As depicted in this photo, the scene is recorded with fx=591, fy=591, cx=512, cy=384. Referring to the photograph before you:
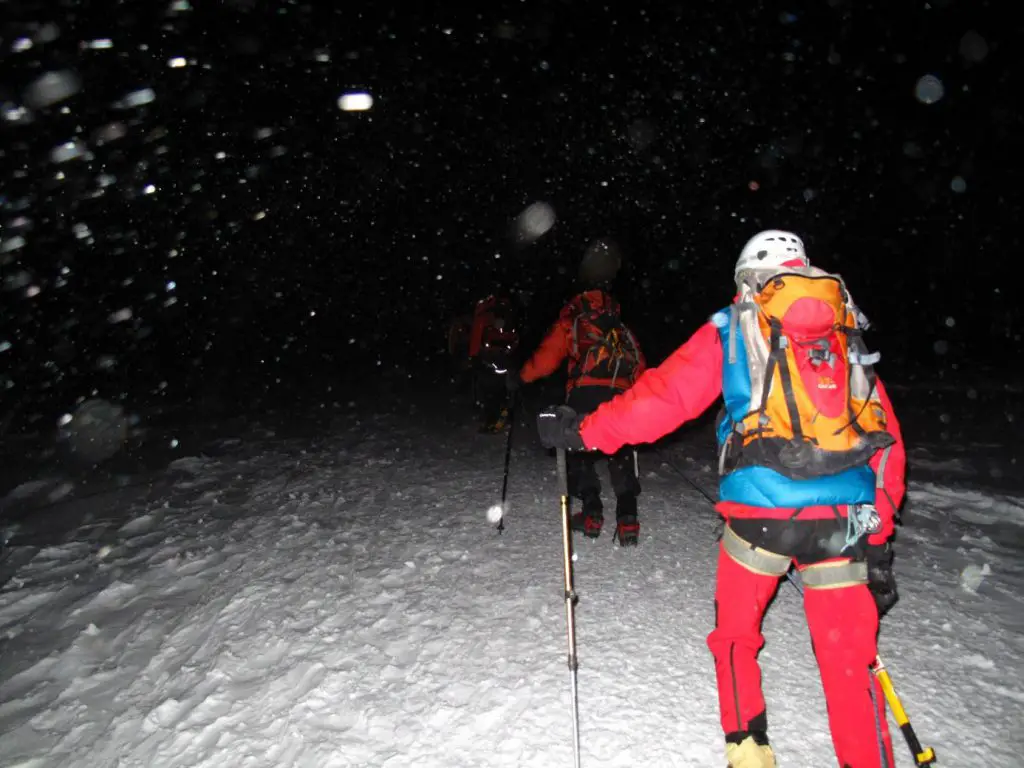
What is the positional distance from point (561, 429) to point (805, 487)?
4.29 ft

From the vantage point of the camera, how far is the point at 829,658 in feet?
8.07

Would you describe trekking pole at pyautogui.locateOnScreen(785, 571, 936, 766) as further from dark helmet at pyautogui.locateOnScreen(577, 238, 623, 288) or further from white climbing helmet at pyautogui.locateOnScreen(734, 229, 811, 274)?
dark helmet at pyautogui.locateOnScreen(577, 238, 623, 288)

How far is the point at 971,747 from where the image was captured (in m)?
2.86

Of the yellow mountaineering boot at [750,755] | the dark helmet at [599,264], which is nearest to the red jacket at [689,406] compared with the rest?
the yellow mountaineering boot at [750,755]

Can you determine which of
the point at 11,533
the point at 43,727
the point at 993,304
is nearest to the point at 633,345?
the point at 43,727

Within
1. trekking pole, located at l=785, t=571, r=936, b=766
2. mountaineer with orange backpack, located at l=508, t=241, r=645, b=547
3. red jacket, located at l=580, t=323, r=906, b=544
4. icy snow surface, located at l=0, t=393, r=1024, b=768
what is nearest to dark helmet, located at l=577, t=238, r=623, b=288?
mountaineer with orange backpack, located at l=508, t=241, r=645, b=547

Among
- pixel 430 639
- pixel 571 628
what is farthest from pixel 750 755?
pixel 430 639

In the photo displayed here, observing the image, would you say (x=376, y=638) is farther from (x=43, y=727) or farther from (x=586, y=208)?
(x=586, y=208)

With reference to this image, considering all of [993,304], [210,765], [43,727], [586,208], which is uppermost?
[586,208]

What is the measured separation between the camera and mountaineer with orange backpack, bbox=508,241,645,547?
17.2 feet

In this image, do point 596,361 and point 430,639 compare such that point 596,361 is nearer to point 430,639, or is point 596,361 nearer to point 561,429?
point 561,429

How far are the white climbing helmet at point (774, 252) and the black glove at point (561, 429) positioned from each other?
119cm

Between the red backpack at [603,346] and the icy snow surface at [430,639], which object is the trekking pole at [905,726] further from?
the red backpack at [603,346]

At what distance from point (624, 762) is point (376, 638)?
1866 millimetres
